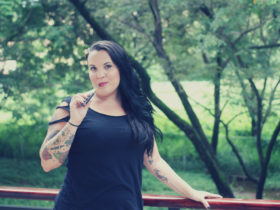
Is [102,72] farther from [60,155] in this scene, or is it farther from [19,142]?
[19,142]

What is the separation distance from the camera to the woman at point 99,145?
1390mm

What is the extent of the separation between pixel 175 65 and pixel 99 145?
4.80 meters

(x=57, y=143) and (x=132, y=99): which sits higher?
(x=132, y=99)

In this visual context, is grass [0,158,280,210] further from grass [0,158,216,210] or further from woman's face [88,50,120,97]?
woman's face [88,50,120,97]

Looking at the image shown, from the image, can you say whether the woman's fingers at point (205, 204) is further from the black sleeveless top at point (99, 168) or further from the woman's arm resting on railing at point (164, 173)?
the black sleeveless top at point (99, 168)

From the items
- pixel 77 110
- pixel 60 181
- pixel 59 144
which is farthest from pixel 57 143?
pixel 60 181

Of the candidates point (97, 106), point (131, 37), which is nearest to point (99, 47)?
point (97, 106)

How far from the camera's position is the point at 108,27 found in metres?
6.21

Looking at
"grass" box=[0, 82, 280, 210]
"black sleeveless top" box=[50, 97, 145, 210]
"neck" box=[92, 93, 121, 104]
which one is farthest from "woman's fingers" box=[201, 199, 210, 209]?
"grass" box=[0, 82, 280, 210]

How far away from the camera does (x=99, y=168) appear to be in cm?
141

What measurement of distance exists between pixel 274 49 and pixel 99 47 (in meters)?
4.96

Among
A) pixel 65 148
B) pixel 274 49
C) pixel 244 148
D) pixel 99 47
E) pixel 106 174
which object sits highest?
pixel 274 49

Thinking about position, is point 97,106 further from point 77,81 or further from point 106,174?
point 77,81

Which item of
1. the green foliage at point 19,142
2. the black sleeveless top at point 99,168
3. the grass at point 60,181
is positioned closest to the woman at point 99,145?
the black sleeveless top at point 99,168
